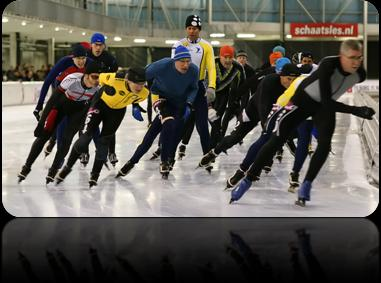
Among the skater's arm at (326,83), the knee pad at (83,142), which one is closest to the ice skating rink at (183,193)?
the knee pad at (83,142)

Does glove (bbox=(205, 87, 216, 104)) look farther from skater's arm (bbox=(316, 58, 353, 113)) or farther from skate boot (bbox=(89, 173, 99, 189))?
skater's arm (bbox=(316, 58, 353, 113))

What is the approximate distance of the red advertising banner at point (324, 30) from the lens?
22188 millimetres

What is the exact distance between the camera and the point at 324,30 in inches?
904

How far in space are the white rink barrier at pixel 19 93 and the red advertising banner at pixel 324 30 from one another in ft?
25.9

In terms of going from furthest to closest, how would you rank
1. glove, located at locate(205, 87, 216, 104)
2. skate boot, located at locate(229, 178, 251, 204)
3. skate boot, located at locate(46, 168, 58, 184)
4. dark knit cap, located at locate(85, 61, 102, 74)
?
glove, located at locate(205, 87, 216, 104), skate boot, located at locate(46, 168, 58, 184), dark knit cap, located at locate(85, 61, 102, 74), skate boot, located at locate(229, 178, 251, 204)

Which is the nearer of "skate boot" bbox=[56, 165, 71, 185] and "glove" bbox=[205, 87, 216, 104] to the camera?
"skate boot" bbox=[56, 165, 71, 185]

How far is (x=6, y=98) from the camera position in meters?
19.2

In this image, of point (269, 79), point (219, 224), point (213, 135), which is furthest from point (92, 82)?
point (213, 135)

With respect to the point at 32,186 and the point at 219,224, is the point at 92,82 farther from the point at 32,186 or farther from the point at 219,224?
the point at 219,224

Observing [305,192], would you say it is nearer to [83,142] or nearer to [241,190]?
[241,190]

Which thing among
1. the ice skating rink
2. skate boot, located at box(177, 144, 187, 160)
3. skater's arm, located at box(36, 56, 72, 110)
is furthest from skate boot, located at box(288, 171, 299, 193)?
skate boot, located at box(177, 144, 187, 160)

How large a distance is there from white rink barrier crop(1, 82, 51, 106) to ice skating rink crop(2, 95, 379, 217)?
10224 mm

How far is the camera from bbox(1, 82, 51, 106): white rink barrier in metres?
19.1

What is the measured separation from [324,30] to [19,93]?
8964 mm
